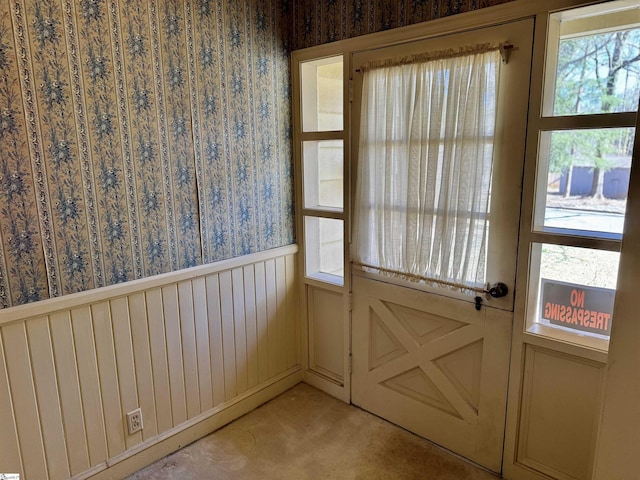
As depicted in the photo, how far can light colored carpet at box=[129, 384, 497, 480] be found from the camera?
7.00ft

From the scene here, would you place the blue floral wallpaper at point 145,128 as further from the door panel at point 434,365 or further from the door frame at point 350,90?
the door panel at point 434,365

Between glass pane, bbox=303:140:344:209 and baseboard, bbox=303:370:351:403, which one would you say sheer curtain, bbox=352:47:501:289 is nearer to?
glass pane, bbox=303:140:344:209

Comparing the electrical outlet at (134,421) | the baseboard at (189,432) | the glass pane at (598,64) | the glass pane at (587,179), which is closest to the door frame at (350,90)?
the glass pane at (598,64)

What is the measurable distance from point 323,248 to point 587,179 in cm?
166

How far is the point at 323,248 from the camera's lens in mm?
2965

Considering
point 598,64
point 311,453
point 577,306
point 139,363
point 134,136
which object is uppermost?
point 598,64

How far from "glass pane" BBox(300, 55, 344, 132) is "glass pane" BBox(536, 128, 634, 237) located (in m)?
1.43

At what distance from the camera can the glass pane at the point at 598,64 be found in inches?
62.9

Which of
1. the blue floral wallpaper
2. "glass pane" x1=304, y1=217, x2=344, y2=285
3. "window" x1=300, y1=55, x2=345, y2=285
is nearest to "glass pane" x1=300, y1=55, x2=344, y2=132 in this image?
"window" x1=300, y1=55, x2=345, y2=285

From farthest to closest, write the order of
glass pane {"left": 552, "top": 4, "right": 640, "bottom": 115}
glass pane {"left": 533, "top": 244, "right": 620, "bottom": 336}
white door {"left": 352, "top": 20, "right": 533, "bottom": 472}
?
white door {"left": 352, "top": 20, "right": 533, "bottom": 472} < glass pane {"left": 533, "top": 244, "right": 620, "bottom": 336} < glass pane {"left": 552, "top": 4, "right": 640, "bottom": 115}

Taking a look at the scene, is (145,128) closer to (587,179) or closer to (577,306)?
(587,179)

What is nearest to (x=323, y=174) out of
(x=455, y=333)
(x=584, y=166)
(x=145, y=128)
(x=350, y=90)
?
(x=350, y=90)

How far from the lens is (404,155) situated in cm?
219

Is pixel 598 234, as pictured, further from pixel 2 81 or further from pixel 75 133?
pixel 2 81
